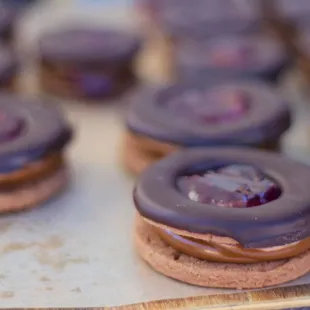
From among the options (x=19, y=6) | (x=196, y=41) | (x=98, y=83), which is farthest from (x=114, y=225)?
(x=19, y=6)

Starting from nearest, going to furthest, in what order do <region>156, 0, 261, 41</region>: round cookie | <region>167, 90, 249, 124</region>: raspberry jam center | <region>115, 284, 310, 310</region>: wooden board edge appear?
<region>115, 284, 310, 310</region>: wooden board edge
<region>167, 90, 249, 124</region>: raspberry jam center
<region>156, 0, 261, 41</region>: round cookie

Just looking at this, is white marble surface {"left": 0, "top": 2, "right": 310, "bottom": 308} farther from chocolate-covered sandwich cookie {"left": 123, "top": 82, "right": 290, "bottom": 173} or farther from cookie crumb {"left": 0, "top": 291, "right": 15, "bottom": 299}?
chocolate-covered sandwich cookie {"left": 123, "top": 82, "right": 290, "bottom": 173}

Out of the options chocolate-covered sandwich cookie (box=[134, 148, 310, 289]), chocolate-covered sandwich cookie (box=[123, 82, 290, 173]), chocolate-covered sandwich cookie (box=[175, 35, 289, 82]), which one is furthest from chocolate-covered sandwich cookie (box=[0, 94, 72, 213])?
chocolate-covered sandwich cookie (box=[175, 35, 289, 82])

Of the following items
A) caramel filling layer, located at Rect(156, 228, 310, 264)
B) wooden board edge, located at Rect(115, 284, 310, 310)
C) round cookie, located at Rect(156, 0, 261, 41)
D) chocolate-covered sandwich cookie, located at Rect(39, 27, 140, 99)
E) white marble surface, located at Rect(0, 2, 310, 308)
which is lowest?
white marble surface, located at Rect(0, 2, 310, 308)

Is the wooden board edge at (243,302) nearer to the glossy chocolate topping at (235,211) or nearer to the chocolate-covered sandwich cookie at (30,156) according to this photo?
the glossy chocolate topping at (235,211)

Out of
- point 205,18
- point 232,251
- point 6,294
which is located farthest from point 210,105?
point 205,18

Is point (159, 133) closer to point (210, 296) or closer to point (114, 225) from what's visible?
point (114, 225)

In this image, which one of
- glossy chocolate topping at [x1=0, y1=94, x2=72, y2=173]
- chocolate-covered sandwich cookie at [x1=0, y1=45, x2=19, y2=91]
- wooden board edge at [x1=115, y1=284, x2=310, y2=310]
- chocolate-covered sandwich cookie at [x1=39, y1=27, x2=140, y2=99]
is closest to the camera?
wooden board edge at [x1=115, y1=284, x2=310, y2=310]
